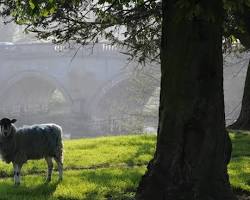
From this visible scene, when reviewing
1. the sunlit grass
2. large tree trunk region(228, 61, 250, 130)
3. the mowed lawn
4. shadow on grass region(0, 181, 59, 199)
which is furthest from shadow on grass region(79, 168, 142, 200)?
large tree trunk region(228, 61, 250, 130)

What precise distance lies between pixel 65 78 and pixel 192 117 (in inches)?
2465

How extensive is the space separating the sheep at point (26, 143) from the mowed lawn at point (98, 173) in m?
0.45

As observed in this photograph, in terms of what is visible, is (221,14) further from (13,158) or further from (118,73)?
(118,73)

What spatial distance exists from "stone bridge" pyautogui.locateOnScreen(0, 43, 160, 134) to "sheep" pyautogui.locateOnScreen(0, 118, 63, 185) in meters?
52.8

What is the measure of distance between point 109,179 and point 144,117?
34.1 metres

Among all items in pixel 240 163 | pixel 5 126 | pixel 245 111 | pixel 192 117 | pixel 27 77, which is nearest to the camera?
pixel 192 117

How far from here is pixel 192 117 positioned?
23.5ft

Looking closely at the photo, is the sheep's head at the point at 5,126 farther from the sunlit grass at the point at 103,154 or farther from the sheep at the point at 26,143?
the sunlit grass at the point at 103,154

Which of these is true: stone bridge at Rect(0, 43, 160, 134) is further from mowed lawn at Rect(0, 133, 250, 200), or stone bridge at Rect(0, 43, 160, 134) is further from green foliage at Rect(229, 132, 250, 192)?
mowed lawn at Rect(0, 133, 250, 200)

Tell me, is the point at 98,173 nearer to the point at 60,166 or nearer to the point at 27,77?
the point at 60,166

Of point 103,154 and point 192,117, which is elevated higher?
point 192,117

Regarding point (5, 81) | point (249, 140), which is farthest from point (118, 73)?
point (249, 140)

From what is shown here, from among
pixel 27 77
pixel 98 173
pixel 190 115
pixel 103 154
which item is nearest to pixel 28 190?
pixel 98 173

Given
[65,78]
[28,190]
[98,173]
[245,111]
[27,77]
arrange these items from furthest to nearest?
[65,78] → [27,77] → [245,111] → [98,173] → [28,190]
